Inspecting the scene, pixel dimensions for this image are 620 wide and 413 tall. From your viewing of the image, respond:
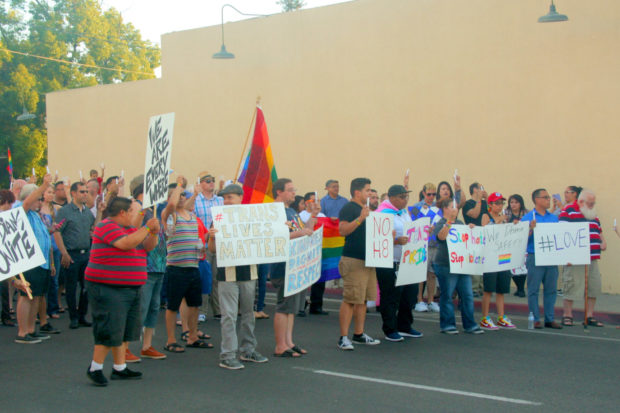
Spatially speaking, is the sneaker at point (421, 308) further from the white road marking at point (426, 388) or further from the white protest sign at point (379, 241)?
the white road marking at point (426, 388)

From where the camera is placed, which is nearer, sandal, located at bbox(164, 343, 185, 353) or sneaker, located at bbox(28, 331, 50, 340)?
sandal, located at bbox(164, 343, 185, 353)

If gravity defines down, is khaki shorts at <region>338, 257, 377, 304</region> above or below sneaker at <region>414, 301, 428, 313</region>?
above

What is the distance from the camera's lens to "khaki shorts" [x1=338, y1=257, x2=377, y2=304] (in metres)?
8.83

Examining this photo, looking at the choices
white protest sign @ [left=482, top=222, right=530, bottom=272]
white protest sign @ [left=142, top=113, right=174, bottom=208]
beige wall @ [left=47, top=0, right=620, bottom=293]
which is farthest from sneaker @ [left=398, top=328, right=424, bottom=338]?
beige wall @ [left=47, top=0, right=620, bottom=293]

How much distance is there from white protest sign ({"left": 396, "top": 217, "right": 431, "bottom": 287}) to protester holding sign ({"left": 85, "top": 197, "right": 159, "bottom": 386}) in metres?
3.75

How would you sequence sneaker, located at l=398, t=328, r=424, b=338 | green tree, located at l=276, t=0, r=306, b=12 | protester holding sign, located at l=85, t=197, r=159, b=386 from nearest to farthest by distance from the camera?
protester holding sign, located at l=85, t=197, r=159, b=386 < sneaker, located at l=398, t=328, r=424, b=338 < green tree, located at l=276, t=0, r=306, b=12

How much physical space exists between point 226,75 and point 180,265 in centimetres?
1286

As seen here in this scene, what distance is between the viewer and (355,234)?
8.91m

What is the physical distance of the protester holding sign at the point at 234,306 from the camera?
7.77 metres

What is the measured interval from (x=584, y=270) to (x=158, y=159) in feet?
22.3

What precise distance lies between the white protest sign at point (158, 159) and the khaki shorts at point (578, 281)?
21.4ft

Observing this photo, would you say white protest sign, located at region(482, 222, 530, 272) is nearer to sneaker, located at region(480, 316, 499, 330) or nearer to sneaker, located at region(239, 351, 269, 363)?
sneaker, located at region(480, 316, 499, 330)

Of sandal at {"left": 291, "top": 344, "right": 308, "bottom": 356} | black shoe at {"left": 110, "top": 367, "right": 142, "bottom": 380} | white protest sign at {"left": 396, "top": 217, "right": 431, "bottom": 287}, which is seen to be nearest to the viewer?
black shoe at {"left": 110, "top": 367, "right": 142, "bottom": 380}

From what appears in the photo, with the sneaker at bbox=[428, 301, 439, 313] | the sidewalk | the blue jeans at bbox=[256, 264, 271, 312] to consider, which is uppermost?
the blue jeans at bbox=[256, 264, 271, 312]
